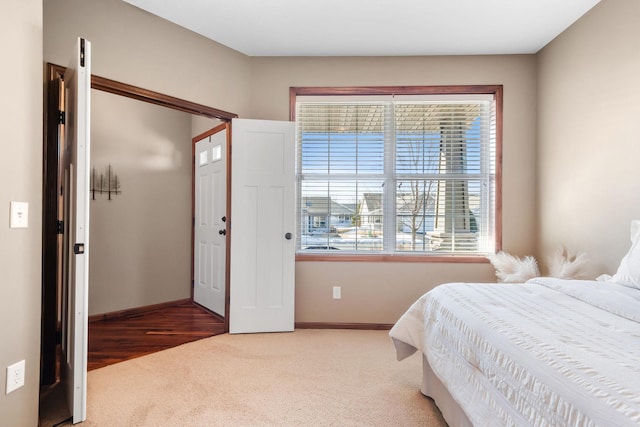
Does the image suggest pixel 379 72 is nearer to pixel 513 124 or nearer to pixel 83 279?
pixel 513 124

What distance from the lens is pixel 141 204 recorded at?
13.2 ft

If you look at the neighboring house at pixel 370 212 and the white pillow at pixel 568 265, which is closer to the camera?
the white pillow at pixel 568 265

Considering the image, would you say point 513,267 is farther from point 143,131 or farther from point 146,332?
point 143,131

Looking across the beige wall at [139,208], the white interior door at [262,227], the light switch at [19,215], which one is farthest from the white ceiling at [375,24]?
the light switch at [19,215]

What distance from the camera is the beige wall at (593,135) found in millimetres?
2227

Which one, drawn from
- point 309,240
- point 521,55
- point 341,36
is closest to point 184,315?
point 309,240

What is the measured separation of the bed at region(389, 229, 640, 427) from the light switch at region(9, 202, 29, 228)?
203 centimetres

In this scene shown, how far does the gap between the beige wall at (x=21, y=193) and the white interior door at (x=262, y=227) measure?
158 centimetres

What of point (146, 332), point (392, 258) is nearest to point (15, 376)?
point (146, 332)

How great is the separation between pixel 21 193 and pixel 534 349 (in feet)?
7.36

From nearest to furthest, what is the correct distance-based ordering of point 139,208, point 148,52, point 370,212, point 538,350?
point 538,350
point 148,52
point 370,212
point 139,208

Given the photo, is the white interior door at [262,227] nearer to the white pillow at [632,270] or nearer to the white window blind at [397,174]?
the white window blind at [397,174]

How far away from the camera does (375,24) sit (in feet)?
9.07

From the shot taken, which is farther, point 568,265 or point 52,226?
point 568,265
